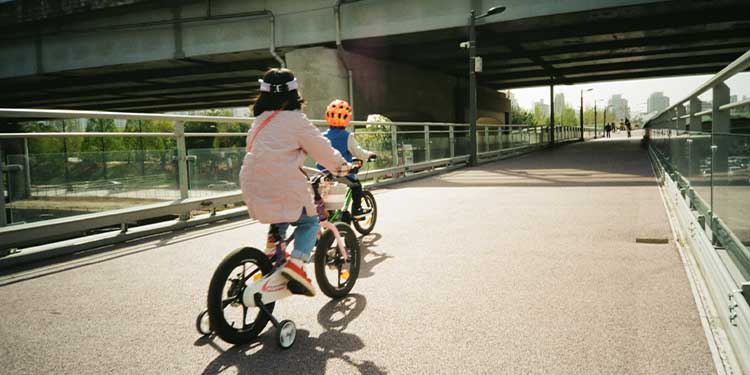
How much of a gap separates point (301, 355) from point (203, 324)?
2.47 feet

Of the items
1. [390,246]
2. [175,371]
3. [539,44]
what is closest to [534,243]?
[390,246]

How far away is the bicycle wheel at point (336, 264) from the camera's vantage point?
383cm

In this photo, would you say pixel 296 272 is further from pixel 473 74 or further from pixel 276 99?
pixel 473 74

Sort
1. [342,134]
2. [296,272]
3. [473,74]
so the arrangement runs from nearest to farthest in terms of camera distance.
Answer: [296,272] → [342,134] → [473,74]

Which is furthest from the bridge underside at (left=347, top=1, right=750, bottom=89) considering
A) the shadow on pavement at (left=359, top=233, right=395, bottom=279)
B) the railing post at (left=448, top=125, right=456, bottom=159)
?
the shadow on pavement at (left=359, top=233, right=395, bottom=279)

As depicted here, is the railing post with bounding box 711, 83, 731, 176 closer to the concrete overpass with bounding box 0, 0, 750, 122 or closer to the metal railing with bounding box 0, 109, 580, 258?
the metal railing with bounding box 0, 109, 580, 258

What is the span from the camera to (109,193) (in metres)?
6.65

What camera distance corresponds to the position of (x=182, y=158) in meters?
7.75

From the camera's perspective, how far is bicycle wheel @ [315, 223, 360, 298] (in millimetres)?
3832

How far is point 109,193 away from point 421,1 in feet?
54.5

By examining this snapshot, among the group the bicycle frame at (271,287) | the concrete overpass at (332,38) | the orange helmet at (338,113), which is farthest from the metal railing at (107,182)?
the concrete overpass at (332,38)

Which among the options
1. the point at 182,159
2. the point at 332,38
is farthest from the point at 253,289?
the point at 332,38

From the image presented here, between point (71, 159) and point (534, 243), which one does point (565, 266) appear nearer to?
point (534, 243)

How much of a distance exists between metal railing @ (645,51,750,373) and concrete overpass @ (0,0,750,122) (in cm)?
1545
